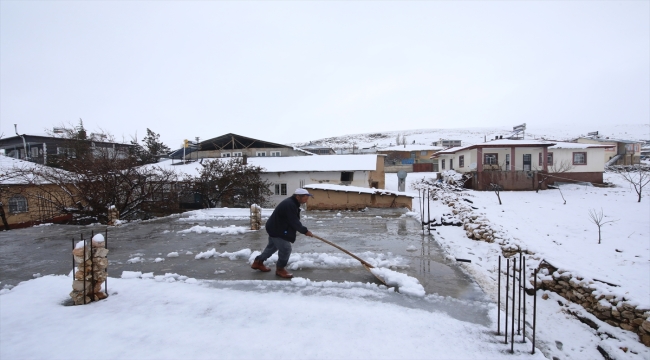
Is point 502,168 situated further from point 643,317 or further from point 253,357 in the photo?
point 253,357

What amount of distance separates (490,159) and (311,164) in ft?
46.9

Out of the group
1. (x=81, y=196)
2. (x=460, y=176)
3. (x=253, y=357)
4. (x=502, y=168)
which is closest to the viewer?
(x=253, y=357)

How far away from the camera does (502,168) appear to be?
25.9 m

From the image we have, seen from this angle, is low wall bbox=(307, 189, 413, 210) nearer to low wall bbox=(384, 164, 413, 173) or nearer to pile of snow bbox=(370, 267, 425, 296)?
pile of snow bbox=(370, 267, 425, 296)

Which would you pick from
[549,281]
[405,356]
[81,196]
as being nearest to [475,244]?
[549,281]

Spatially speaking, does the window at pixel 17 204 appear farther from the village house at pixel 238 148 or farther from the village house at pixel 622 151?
the village house at pixel 622 151

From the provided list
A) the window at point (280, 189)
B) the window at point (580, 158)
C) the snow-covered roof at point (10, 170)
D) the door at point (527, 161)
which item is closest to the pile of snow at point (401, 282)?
the snow-covered roof at point (10, 170)

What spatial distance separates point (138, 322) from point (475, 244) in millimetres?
10334

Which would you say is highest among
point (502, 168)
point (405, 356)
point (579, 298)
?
point (502, 168)

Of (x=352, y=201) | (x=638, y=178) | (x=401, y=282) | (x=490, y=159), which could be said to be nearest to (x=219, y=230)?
(x=401, y=282)

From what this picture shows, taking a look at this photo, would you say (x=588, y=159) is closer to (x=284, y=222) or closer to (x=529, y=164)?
(x=529, y=164)

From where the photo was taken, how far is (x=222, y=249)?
745 cm

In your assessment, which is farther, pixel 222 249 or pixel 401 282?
pixel 222 249

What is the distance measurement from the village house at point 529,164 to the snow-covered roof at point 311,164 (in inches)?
317
